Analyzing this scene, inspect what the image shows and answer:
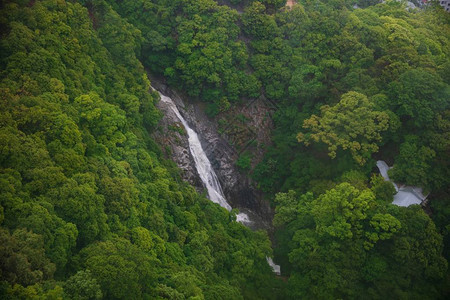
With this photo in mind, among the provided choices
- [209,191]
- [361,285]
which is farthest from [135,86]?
[361,285]

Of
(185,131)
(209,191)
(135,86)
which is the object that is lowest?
(209,191)

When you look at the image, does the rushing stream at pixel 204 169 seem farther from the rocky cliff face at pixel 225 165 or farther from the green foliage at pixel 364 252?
the green foliage at pixel 364 252

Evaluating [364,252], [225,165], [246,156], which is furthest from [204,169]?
[364,252]

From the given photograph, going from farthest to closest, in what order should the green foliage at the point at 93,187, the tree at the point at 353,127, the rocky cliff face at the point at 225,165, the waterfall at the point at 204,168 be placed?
the rocky cliff face at the point at 225,165 < the waterfall at the point at 204,168 < the tree at the point at 353,127 < the green foliage at the point at 93,187

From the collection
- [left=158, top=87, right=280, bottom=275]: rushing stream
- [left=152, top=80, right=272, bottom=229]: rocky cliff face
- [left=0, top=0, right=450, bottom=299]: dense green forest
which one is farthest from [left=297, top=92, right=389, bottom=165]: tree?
[left=158, top=87, right=280, bottom=275]: rushing stream

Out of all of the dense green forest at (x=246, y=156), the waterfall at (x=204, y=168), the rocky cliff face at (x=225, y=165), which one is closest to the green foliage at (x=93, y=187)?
the dense green forest at (x=246, y=156)

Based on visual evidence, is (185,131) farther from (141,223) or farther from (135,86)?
(141,223)
